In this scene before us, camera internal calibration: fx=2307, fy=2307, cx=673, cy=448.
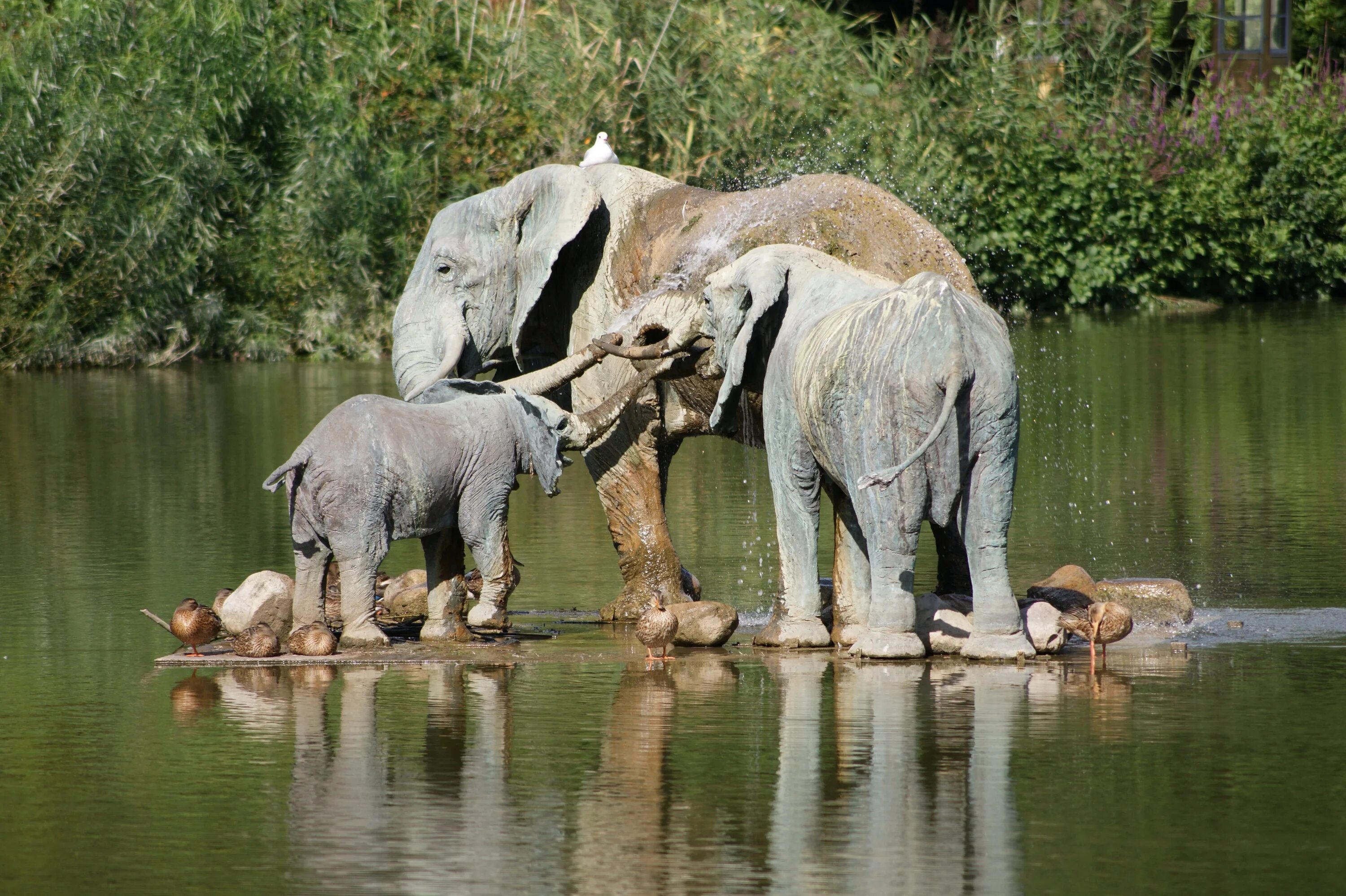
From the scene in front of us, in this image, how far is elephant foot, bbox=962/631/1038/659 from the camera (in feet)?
33.9

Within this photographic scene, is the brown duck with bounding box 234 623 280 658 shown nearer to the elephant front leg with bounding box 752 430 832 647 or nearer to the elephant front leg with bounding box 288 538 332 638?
the elephant front leg with bounding box 288 538 332 638

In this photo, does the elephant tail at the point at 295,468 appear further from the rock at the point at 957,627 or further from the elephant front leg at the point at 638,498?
the rock at the point at 957,627

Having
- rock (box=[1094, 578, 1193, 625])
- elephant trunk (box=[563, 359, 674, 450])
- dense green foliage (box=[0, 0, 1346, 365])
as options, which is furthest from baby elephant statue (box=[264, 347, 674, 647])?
dense green foliage (box=[0, 0, 1346, 365])

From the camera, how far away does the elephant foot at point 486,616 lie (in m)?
11.5

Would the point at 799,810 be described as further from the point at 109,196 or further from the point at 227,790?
the point at 109,196

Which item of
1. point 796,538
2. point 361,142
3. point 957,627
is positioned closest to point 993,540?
point 957,627

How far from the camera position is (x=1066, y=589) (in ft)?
37.9

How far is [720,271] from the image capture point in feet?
37.0

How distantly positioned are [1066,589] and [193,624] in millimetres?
4290

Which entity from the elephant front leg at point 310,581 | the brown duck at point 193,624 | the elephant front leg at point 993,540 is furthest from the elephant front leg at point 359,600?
the elephant front leg at point 993,540

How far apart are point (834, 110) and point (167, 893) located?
94.1ft

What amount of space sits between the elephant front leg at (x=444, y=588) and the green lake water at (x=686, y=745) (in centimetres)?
59

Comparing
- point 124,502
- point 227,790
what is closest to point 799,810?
point 227,790

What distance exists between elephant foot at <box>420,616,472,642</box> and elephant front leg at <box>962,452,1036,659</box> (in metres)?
2.63
